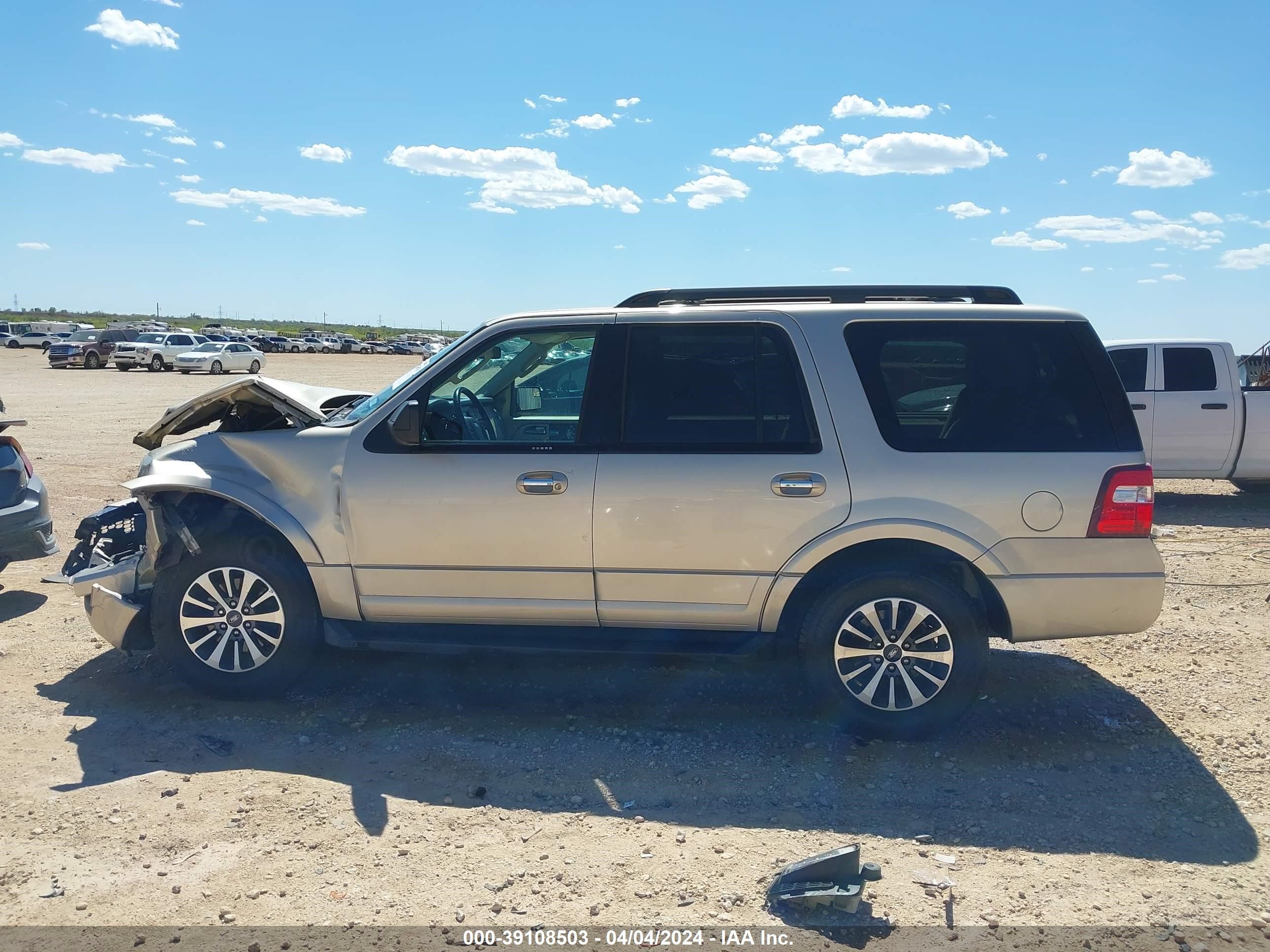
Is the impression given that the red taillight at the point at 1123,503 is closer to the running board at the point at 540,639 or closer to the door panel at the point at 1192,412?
the running board at the point at 540,639

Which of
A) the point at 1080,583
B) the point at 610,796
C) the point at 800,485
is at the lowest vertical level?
the point at 610,796

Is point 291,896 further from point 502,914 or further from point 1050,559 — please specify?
point 1050,559

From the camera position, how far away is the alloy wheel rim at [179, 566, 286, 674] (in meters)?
5.16

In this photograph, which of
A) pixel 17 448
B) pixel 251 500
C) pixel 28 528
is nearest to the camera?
→ pixel 251 500

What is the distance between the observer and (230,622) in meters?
5.18

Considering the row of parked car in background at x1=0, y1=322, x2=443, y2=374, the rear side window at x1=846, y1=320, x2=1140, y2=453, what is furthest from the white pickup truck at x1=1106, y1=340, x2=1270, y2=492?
the row of parked car in background at x1=0, y1=322, x2=443, y2=374

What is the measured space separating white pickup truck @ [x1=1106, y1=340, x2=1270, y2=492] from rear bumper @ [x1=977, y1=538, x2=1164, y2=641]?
7508 millimetres

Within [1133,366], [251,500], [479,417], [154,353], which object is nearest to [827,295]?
[479,417]

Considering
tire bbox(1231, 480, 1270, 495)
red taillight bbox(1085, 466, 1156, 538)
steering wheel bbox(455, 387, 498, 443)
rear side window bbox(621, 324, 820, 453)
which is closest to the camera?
red taillight bbox(1085, 466, 1156, 538)

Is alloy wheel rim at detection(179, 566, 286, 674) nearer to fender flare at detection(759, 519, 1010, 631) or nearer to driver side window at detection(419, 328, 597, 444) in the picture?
driver side window at detection(419, 328, 597, 444)

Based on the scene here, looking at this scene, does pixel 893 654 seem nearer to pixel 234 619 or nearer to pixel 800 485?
pixel 800 485

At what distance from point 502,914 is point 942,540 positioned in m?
2.55

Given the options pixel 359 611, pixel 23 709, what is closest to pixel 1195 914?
pixel 359 611

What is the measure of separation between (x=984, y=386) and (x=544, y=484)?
214 cm
